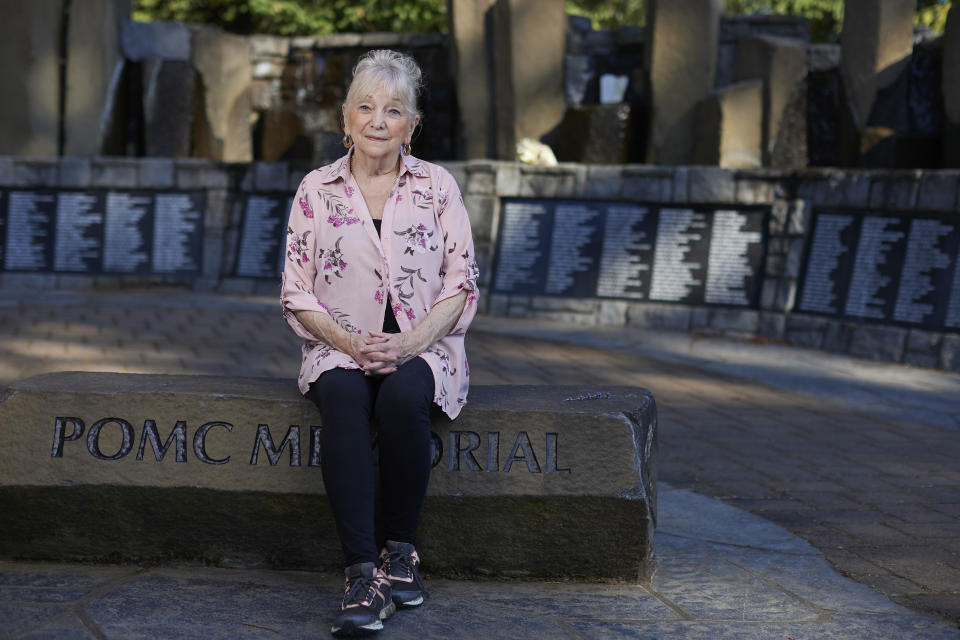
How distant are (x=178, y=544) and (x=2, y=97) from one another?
9.24m

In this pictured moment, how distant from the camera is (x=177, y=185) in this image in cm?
1035

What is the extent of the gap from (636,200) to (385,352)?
20.4ft

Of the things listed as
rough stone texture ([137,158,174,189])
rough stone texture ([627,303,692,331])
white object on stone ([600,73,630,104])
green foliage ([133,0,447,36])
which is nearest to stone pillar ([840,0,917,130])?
rough stone texture ([627,303,692,331])

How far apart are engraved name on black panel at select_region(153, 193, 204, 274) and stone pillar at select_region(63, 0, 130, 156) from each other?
1582mm

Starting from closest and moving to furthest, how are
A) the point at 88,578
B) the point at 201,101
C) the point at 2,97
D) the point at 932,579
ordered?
the point at 88,578, the point at 932,579, the point at 2,97, the point at 201,101

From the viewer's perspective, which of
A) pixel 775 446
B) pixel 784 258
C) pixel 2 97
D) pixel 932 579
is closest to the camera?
pixel 932 579

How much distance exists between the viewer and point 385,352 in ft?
9.35

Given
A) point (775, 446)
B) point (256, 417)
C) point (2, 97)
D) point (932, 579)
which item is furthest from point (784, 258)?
point (2, 97)

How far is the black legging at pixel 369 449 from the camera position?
2691 millimetres

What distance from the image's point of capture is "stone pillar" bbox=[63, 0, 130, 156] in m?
11.2

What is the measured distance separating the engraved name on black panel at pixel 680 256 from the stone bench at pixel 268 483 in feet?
18.6

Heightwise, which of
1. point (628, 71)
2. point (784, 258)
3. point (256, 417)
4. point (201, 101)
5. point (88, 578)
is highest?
point (628, 71)

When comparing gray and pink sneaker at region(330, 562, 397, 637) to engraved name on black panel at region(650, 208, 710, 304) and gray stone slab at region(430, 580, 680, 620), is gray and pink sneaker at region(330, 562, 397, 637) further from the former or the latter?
engraved name on black panel at region(650, 208, 710, 304)

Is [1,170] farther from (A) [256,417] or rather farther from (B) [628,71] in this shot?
(A) [256,417]
